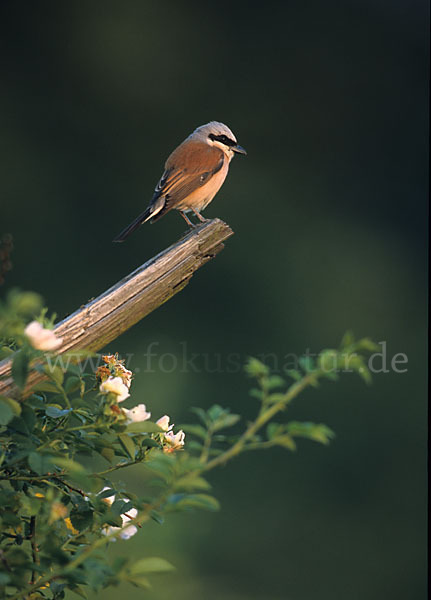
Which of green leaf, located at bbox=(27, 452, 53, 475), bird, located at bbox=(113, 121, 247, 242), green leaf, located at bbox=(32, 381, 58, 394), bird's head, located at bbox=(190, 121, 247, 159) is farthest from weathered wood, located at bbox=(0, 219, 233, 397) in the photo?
bird's head, located at bbox=(190, 121, 247, 159)

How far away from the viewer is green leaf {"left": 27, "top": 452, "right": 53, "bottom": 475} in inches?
30.8

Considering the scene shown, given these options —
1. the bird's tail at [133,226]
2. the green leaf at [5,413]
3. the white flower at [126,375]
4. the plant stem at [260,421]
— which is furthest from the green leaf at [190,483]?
the bird's tail at [133,226]

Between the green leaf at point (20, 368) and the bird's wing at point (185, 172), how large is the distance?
51.8 inches

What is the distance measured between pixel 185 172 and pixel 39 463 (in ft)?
5.08

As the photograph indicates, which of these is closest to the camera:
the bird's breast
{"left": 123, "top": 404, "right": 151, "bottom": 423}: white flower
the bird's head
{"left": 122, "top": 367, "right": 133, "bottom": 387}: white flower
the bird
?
{"left": 123, "top": 404, "right": 151, "bottom": 423}: white flower

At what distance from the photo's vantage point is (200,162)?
7.43 ft

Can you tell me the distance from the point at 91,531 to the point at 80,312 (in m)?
0.33

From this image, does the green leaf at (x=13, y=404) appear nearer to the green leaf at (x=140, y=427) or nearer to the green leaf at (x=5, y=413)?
the green leaf at (x=5, y=413)

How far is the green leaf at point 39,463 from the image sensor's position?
781 mm

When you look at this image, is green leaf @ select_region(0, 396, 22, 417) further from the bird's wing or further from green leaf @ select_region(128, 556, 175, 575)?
the bird's wing

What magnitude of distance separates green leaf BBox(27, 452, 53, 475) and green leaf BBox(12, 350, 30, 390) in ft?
0.28

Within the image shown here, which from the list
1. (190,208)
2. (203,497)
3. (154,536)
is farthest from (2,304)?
(154,536)

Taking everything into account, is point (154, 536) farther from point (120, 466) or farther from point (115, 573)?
point (115, 573)

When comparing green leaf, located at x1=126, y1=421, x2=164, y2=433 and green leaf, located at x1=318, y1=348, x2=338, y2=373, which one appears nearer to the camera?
green leaf, located at x1=318, y1=348, x2=338, y2=373
